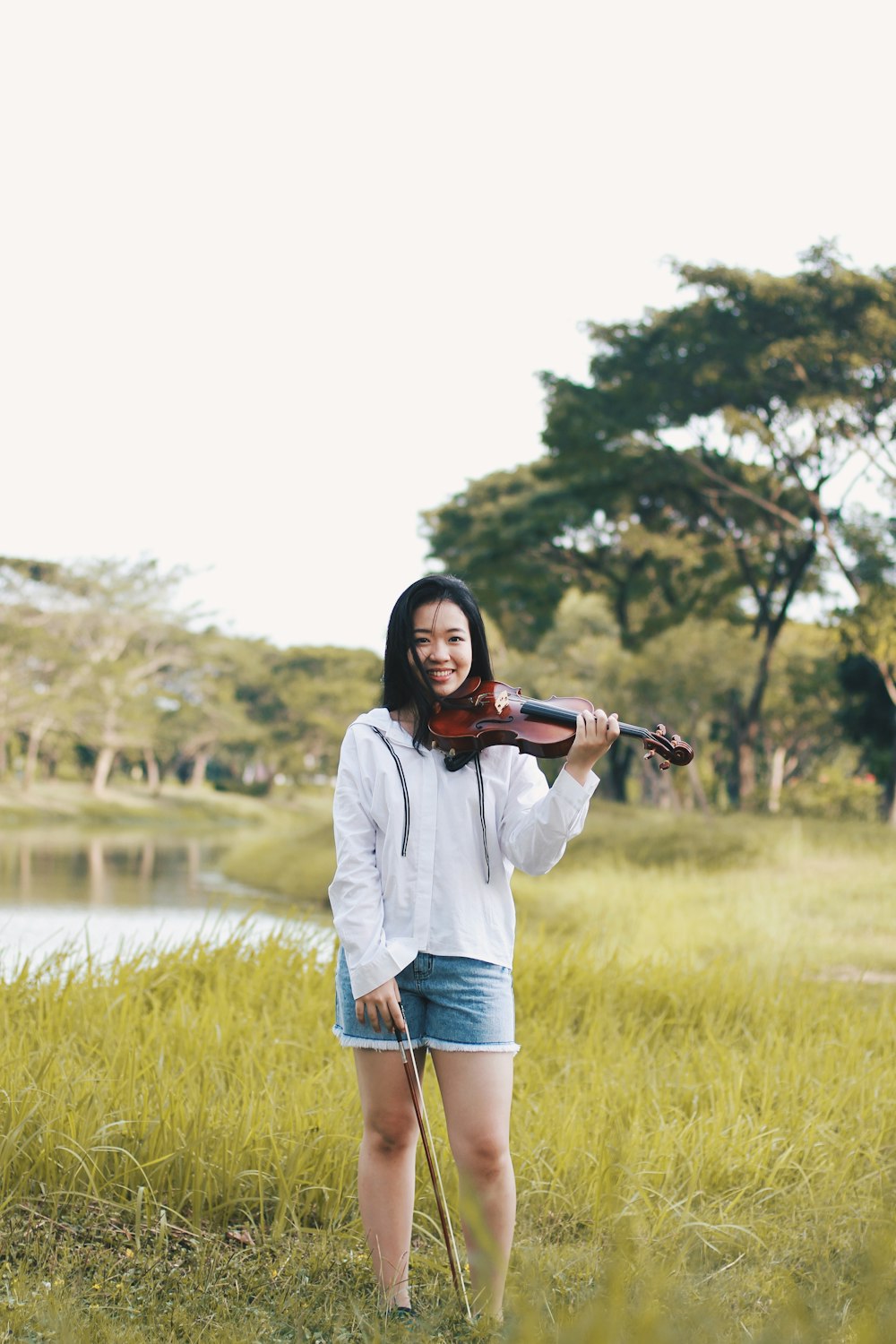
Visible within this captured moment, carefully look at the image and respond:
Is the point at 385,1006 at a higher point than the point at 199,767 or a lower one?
higher

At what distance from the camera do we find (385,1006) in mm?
2428

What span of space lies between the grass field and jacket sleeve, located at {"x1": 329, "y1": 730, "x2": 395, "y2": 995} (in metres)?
0.59

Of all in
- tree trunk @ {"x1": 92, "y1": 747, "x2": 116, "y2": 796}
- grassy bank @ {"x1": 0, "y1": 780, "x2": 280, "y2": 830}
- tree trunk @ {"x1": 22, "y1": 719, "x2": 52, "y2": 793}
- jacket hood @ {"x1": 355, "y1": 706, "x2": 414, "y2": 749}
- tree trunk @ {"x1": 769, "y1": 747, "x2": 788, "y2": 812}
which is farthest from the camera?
tree trunk @ {"x1": 92, "y1": 747, "x2": 116, "y2": 796}

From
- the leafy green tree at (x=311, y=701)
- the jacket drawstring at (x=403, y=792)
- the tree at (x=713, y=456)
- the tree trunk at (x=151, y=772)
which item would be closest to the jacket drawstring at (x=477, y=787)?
the jacket drawstring at (x=403, y=792)

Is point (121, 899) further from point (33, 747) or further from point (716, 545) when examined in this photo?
point (33, 747)

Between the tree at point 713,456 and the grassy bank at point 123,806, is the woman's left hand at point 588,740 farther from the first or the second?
the grassy bank at point 123,806

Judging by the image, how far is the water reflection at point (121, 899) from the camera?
261 inches

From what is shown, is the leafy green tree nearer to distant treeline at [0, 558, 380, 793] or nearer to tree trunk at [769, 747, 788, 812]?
distant treeline at [0, 558, 380, 793]

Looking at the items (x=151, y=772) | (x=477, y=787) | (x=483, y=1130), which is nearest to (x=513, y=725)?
(x=477, y=787)

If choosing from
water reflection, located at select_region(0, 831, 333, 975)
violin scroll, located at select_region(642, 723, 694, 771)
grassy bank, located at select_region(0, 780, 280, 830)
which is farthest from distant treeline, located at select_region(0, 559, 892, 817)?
violin scroll, located at select_region(642, 723, 694, 771)

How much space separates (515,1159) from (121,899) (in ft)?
40.0

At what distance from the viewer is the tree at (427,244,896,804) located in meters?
17.4

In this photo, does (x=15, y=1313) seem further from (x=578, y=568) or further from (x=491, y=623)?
(x=491, y=623)

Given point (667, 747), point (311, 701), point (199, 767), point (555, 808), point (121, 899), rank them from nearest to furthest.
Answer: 1. point (555, 808)
2. point (667, 747)
3. point (121, 899)
4. point (311, 701)
5. point (199, 767)
